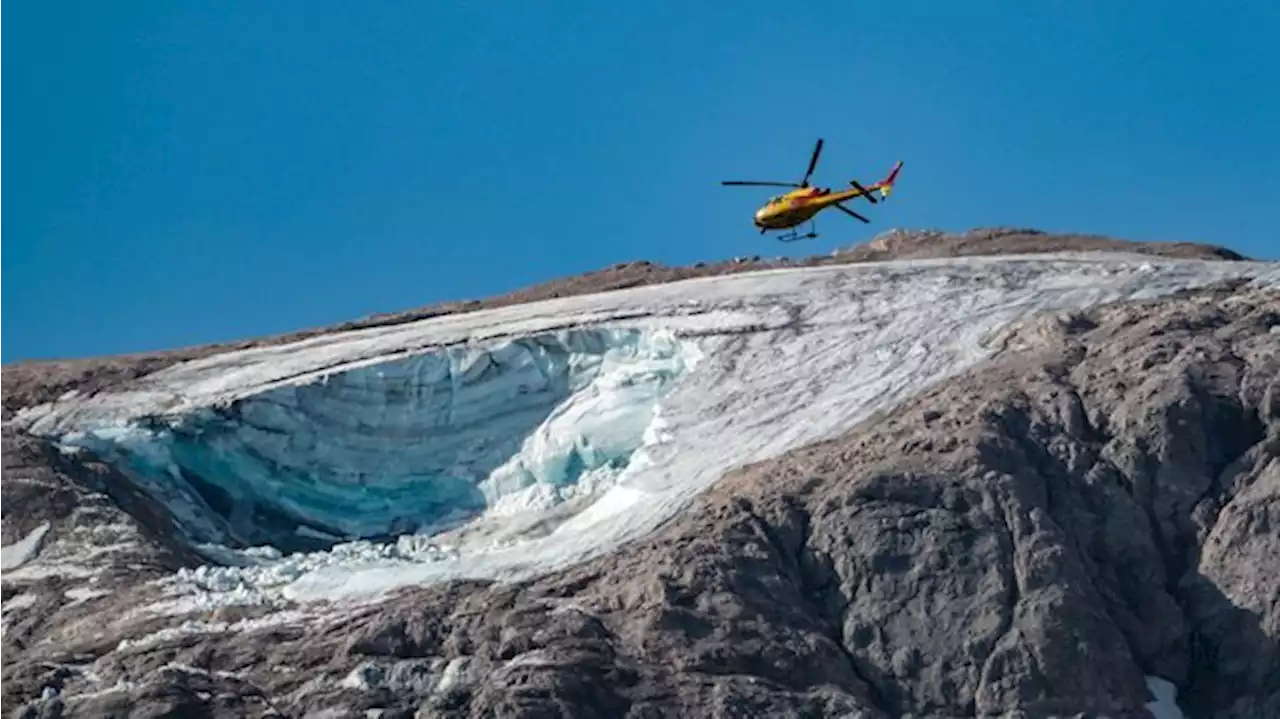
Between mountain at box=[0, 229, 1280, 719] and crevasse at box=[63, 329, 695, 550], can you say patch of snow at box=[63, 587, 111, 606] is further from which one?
crevasse at box=[63, 329, 695, 550]

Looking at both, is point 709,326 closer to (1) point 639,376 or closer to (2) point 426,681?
(1) point 639,376

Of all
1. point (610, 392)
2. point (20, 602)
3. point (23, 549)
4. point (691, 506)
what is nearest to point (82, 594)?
point (20, 602)

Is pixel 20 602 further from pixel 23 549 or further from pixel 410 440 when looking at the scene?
pixel 410 440

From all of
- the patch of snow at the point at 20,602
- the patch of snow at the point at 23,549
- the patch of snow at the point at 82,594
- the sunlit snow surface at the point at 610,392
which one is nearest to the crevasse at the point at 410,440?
the sunlit snow surface at the point at 610,392

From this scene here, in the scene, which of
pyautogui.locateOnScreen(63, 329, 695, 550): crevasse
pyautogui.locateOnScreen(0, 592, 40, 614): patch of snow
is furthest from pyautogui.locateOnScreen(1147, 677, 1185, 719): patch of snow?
Answer: pyautogui.locateOnScreen(0, 592, 40, 614): patch of snow

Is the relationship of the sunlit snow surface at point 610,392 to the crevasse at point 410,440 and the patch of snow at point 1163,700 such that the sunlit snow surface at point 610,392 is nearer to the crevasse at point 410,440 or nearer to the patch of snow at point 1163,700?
the crevasse at point 410,440

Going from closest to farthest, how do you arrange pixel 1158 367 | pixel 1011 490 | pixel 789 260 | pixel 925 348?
pixel 1011 490 → pixel 1158 367 → pixel 925 348 → pixel 789 260

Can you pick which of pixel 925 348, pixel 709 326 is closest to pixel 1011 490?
pixel 925 348
